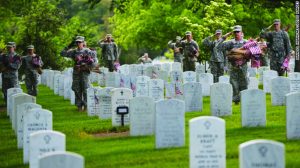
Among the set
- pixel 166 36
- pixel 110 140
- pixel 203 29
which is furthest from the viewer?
pixel 166 36

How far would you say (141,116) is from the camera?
17359 millimetres

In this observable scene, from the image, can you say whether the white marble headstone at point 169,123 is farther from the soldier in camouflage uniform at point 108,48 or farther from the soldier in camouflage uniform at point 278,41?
the soldier in camouflage uniform at point 108,48

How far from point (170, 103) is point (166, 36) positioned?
38825mm

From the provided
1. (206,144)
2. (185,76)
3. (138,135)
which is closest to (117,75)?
(185,76)

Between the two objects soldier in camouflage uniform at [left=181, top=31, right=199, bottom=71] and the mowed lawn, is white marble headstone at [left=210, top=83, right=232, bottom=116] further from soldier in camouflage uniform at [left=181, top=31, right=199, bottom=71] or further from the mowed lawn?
soldier in camouflage uniform at [left=181, top=31, right=199, bottom=71]

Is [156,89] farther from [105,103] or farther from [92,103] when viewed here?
[105,103]

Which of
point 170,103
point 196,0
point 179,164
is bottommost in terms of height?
point 179,164

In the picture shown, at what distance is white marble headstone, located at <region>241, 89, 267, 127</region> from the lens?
56.3ft

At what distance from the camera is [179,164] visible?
535 inches

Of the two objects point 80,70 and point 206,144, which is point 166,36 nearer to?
point 80,70

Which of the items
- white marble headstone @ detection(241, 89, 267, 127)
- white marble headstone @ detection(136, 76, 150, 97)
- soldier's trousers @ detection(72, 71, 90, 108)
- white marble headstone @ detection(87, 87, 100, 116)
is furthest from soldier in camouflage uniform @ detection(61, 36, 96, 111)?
white marble headstone @ detection(241, 89, 267, 127)

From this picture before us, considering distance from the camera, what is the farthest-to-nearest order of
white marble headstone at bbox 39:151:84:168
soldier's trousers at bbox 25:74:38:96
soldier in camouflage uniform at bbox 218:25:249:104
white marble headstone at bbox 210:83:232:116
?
soldier's trousers at bbox 25:74:38:96 → soldier in camouflage uniform at bbox 218:25:249:104 → white marble headstone at bbox 210:83:232:116 → white marble headstone at bbox 39:151:84:168

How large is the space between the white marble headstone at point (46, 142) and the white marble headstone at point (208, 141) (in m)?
1.79

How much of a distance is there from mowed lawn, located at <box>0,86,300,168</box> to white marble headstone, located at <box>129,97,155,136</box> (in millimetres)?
265
